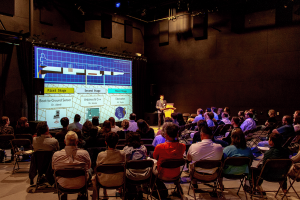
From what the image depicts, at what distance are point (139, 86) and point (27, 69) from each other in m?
5.80

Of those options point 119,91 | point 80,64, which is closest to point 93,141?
point 80,64

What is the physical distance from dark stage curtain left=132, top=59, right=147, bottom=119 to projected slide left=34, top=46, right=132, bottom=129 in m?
0.23

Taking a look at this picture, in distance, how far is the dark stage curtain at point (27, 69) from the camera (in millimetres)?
7355

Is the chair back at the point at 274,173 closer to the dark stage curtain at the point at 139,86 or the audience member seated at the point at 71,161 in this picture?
the audience member seated at the point at 71,161

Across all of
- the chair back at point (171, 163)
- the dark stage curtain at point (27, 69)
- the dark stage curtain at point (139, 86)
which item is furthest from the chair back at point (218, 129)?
the dark stage curtain at point (139, 86)

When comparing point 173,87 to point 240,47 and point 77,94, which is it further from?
point 77,94

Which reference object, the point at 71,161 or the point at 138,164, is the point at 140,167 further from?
the point at 71,161

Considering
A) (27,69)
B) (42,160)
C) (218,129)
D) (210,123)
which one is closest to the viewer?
(42,160)

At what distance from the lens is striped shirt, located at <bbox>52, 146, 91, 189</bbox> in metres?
2.98

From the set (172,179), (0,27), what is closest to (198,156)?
(172,179)

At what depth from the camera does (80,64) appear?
30.3 ft

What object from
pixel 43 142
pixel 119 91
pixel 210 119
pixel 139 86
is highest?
pixel 139 86

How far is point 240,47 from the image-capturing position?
1048cm

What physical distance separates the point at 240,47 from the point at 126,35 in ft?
18.5
